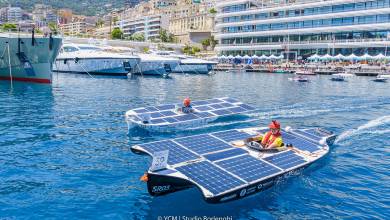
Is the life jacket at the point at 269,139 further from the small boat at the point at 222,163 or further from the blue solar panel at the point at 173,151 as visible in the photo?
the blue solar panel at the point at 173,151

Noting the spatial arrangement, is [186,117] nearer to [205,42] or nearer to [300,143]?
[300,143]

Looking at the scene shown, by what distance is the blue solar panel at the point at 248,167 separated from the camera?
1358 centimetres

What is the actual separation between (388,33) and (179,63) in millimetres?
53135

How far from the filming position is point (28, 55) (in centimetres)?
4841

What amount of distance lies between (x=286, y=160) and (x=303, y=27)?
107 metres

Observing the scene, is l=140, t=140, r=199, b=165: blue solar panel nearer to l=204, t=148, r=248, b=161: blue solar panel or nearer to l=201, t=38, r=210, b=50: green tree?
l=204, t=148, r=248, b=161: blue solar panel

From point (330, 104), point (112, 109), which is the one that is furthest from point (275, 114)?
point (112, 109)

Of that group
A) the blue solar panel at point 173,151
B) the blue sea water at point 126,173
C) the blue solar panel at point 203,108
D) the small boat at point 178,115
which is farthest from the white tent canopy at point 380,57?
the blue solar panel at point 173,151

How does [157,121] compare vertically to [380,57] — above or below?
below

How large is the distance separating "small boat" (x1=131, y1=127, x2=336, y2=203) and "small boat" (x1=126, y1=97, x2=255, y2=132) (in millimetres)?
5870

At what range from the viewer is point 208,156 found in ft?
49.0

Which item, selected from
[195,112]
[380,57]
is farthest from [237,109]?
[380,57]

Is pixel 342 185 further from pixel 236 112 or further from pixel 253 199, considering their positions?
pixel 236 112

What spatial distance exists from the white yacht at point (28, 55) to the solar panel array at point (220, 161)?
122 feet
